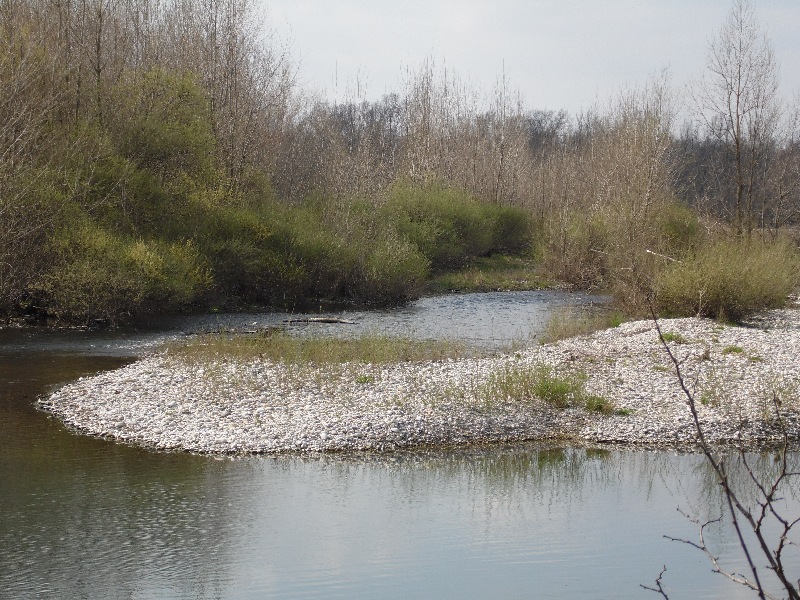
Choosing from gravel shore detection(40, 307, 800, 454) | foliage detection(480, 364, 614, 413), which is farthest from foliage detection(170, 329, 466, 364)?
foliage detection(480, 364, 614, 413)

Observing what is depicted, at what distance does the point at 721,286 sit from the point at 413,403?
545 inches

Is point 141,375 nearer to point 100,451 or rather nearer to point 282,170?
point 100,451

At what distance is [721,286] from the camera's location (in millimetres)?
26078

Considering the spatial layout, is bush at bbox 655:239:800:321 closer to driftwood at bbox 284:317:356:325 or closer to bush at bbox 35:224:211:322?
driftwood at bbox 284:317:356:325

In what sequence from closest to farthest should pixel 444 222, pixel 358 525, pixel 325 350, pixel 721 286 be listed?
1. pixel 358 525
2. pixel 325 350
3. pixel 721 286
4. pixel 444 222

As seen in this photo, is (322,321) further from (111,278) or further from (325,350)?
(325,350)

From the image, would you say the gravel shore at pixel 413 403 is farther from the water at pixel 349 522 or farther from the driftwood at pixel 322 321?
the driftwood at pixel 322 321

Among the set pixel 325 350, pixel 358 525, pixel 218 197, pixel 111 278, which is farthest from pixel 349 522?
pixel 218 197

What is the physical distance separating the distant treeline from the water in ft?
37.6

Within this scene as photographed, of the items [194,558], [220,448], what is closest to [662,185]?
[220,448]

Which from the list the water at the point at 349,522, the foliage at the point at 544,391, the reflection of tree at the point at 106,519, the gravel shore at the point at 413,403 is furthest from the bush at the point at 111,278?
the foliage at the point at 544,391

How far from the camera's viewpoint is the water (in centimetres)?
936

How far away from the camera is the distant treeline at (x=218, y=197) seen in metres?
27.7

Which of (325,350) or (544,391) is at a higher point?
(325,350)
